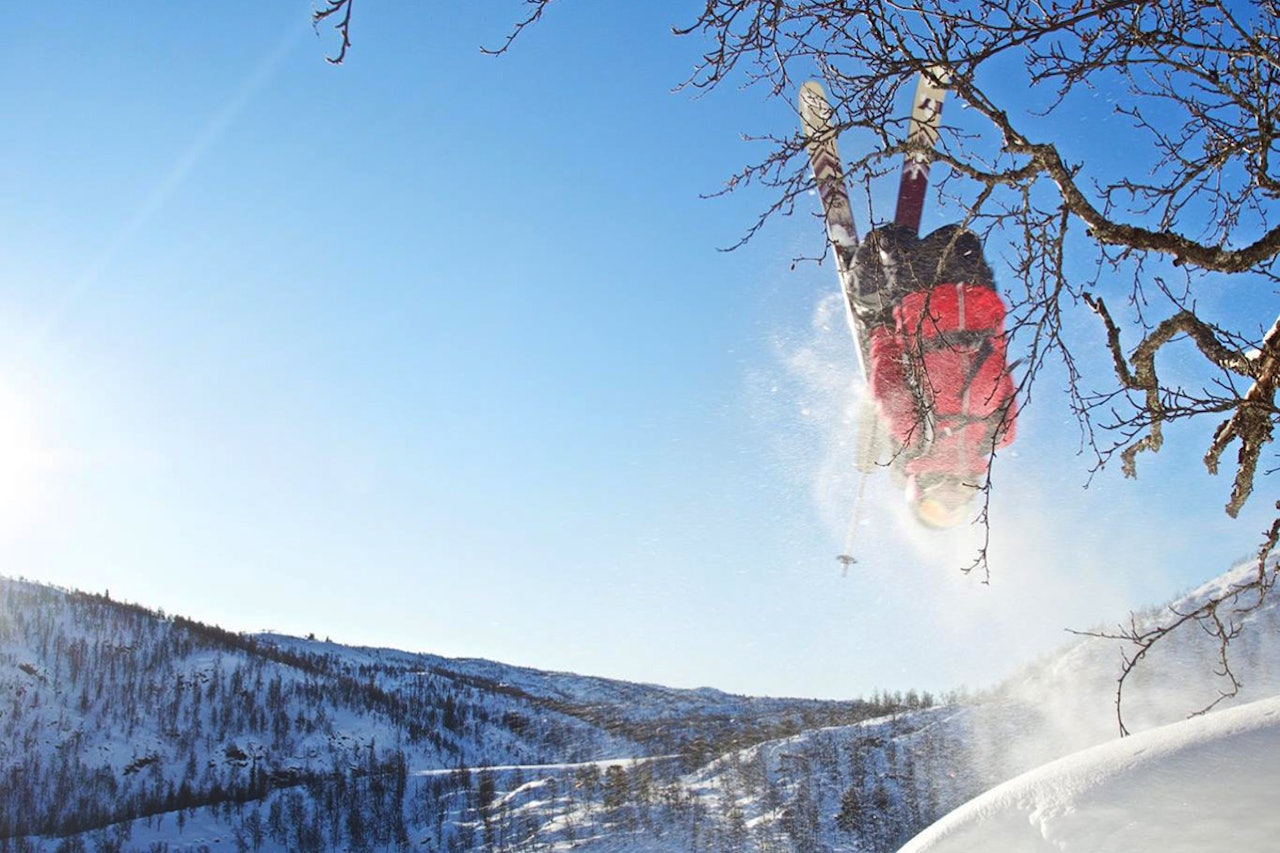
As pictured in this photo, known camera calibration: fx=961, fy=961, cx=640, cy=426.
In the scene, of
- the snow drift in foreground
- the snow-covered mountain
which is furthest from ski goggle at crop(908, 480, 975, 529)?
the snow-covered mountain

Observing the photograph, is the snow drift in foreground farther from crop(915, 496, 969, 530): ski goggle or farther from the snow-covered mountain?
the snow-covered mountain

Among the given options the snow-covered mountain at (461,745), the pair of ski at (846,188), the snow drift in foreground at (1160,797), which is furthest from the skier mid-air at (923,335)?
the snow-covered mountain at (461,745)

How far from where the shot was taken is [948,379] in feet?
29.5

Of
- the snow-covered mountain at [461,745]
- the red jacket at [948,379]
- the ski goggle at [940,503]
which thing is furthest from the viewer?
the snow-covered mountain at [461,745]

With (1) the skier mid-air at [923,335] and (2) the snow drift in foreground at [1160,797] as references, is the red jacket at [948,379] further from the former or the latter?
(2) the snow drift in foreground at [1160,797]

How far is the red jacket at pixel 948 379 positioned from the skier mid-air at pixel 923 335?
1 cm

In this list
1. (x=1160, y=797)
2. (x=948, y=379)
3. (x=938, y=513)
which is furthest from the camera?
(x=938, y=513)

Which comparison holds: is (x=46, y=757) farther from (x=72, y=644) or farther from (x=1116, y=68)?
(x=1116, y=68)

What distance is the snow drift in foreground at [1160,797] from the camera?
251cm

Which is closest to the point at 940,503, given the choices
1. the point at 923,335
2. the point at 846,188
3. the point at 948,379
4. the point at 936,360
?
the point at 936,360

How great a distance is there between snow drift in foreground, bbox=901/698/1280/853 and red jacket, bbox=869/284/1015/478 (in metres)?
1.46

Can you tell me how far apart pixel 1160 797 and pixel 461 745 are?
13901cm

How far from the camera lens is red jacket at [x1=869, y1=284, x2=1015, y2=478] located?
4883 mm

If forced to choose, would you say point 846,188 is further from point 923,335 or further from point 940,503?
point 940,503
